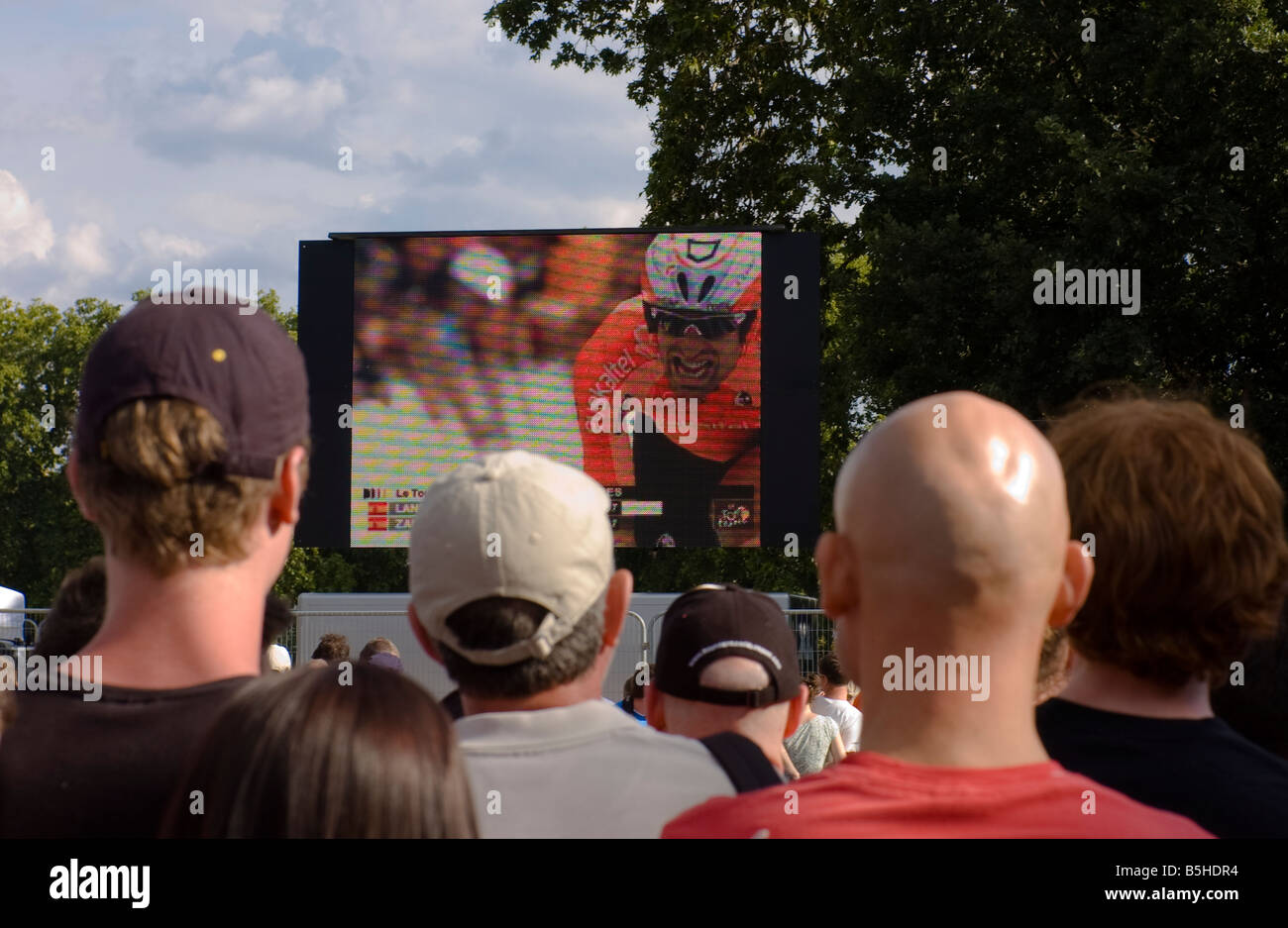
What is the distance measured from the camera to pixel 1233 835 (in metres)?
1.53

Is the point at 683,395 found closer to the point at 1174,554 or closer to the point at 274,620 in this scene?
the point at 274,620

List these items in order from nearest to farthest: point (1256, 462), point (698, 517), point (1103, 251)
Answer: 1. point (1256, 462)
2. point (698, 517)
3. point (1103, 251)

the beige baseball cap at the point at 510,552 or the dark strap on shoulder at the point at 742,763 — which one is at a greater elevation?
the beige baseball cap at the point at 510,552

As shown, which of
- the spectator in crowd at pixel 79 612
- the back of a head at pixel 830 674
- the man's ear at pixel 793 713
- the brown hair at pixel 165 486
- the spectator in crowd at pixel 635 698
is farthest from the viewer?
the back of a head at pixel 830 674

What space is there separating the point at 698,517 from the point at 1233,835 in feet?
29.0

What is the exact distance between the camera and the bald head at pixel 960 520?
4.49 feet

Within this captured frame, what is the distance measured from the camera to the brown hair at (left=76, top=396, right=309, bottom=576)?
1595mm

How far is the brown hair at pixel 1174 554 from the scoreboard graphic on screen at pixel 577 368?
8.47 m

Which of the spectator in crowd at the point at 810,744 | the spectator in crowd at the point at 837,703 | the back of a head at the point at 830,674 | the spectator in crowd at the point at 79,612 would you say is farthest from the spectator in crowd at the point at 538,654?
the back of a head at the point at 830,674

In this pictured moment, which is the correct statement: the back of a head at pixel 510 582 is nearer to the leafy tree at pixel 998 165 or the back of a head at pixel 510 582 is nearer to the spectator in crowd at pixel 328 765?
the spectator in crowd at pixel 328 765

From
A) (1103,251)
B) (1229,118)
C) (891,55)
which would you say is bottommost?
(1103,251)

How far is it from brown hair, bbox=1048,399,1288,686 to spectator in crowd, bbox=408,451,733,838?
594 millimetres
